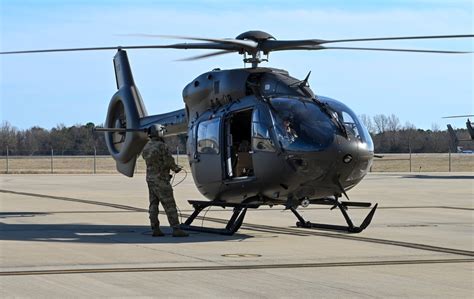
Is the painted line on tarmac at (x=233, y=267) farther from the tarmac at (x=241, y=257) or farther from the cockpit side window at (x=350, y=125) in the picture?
the cockpit side window at (x=350, y=125)

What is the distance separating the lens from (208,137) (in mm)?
16047

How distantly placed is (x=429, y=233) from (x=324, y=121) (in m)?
3.33

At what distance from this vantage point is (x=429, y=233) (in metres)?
15.9

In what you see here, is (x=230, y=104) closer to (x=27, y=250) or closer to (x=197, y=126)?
(x=197, y=126)

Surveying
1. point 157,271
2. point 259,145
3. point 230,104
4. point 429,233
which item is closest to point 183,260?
point 157,271

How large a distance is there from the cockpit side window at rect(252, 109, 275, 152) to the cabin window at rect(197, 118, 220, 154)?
41.2 inches

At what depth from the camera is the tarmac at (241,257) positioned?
9.16 meters

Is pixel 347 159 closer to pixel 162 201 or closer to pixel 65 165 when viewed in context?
pixel 162 201

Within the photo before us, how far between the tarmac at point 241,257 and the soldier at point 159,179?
0.36 meters

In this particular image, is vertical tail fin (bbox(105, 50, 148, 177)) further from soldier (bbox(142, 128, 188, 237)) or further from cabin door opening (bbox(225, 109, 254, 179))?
soldier (bbox(142, 128, 188, 237))

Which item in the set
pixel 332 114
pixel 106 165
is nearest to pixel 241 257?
pixel 332 114

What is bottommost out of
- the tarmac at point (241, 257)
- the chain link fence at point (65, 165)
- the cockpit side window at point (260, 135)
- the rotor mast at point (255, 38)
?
the tarmac at point (241, 257)

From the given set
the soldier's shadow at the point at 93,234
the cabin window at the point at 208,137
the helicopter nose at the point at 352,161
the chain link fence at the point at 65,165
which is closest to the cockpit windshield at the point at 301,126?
the helicopter nose at the point at 352,161

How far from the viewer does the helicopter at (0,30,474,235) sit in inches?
559
